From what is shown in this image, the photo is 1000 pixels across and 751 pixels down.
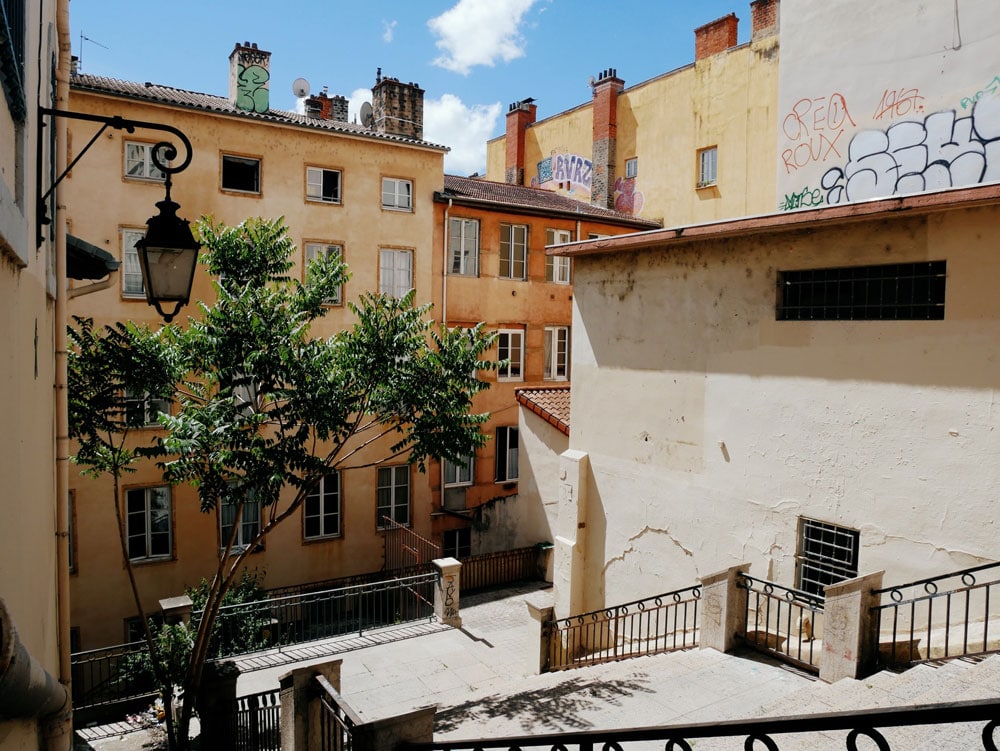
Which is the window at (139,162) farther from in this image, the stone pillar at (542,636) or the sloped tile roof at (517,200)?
the stone pillar at (542,636)

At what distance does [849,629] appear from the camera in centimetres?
833

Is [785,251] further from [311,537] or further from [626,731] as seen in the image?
[311,537]

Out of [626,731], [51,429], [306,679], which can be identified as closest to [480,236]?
[306,679]

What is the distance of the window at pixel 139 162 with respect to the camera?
1697 cm

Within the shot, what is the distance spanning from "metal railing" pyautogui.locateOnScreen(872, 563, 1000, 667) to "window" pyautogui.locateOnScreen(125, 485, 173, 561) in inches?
601

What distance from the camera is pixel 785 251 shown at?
1046 cm

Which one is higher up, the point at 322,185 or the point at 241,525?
the point at 322,185

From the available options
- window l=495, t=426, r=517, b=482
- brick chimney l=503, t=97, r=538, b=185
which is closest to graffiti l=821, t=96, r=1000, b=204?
window l=495, t=426, r=517, b=482

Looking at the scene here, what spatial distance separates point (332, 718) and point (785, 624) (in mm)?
6377

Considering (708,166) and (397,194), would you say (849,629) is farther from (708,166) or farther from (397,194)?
(708,166)

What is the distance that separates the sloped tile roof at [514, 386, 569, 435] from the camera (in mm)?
18094

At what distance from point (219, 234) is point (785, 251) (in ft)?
27.3

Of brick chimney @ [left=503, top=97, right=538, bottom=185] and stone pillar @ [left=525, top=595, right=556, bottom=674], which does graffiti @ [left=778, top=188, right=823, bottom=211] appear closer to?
stone pillar @ [left=525, top=595, right=556, bottom=674]

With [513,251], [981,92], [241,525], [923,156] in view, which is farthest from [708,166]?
[241,525]
